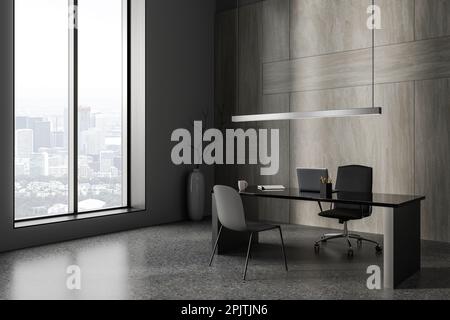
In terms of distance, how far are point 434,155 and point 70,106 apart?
4995 millimetres

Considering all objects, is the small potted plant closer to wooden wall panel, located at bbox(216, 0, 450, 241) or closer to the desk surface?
the desk surface

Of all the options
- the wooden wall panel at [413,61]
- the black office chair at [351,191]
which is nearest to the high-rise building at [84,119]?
the black office chair at [351,191]

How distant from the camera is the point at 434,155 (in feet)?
19.7

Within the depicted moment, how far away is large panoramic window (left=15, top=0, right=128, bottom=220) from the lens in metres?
6.05

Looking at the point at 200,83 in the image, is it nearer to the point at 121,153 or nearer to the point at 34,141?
the point at 121,153

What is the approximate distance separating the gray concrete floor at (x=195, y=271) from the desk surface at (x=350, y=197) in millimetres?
720

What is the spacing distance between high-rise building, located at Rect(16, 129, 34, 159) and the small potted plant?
3798 millimetres

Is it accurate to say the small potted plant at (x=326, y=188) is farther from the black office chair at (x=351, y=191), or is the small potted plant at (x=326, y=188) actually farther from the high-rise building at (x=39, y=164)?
the high-rise building at (x=39, y=164)

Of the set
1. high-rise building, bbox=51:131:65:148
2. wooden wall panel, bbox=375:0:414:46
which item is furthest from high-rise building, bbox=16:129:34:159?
wooden wall panel, bbox=375:0:414:46

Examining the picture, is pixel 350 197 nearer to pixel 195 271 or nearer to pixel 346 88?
pixel 195 271

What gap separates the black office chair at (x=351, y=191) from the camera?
213 inches

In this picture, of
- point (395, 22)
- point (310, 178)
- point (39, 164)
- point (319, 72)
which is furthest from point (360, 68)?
point (39, 164)

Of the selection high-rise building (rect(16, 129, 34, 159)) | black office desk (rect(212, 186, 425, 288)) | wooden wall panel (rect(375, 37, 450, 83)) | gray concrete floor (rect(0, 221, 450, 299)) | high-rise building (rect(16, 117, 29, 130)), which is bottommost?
gray concrete floor (rect(0, 221, 450, 299))
